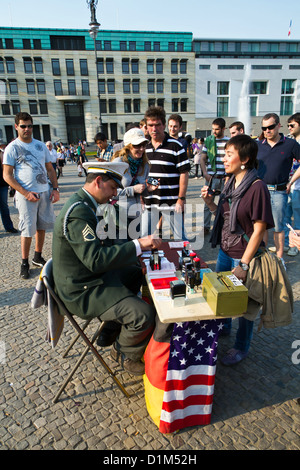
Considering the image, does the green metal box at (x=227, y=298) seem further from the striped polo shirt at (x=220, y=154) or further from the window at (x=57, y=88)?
the window at (x=57, y=88)

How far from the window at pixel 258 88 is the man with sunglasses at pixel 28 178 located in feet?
188

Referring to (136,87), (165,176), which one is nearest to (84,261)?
(165,176)

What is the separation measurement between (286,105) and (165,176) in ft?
197

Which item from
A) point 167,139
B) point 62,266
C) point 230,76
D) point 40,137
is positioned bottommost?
point 62,266

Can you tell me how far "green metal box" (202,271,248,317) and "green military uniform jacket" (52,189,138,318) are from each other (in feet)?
2.24

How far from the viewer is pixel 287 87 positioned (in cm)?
5331

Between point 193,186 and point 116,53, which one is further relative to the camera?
point 116,53

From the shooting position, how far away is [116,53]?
47.8 m

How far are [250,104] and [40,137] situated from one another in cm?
3704

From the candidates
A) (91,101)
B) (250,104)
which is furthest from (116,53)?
(250,104)

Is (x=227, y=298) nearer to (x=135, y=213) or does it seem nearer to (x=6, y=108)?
(x=135, y=213)

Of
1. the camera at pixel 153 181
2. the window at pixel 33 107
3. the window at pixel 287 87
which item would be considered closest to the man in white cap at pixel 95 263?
the camera at pixel 153 181

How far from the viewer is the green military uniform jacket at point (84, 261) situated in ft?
7.30
